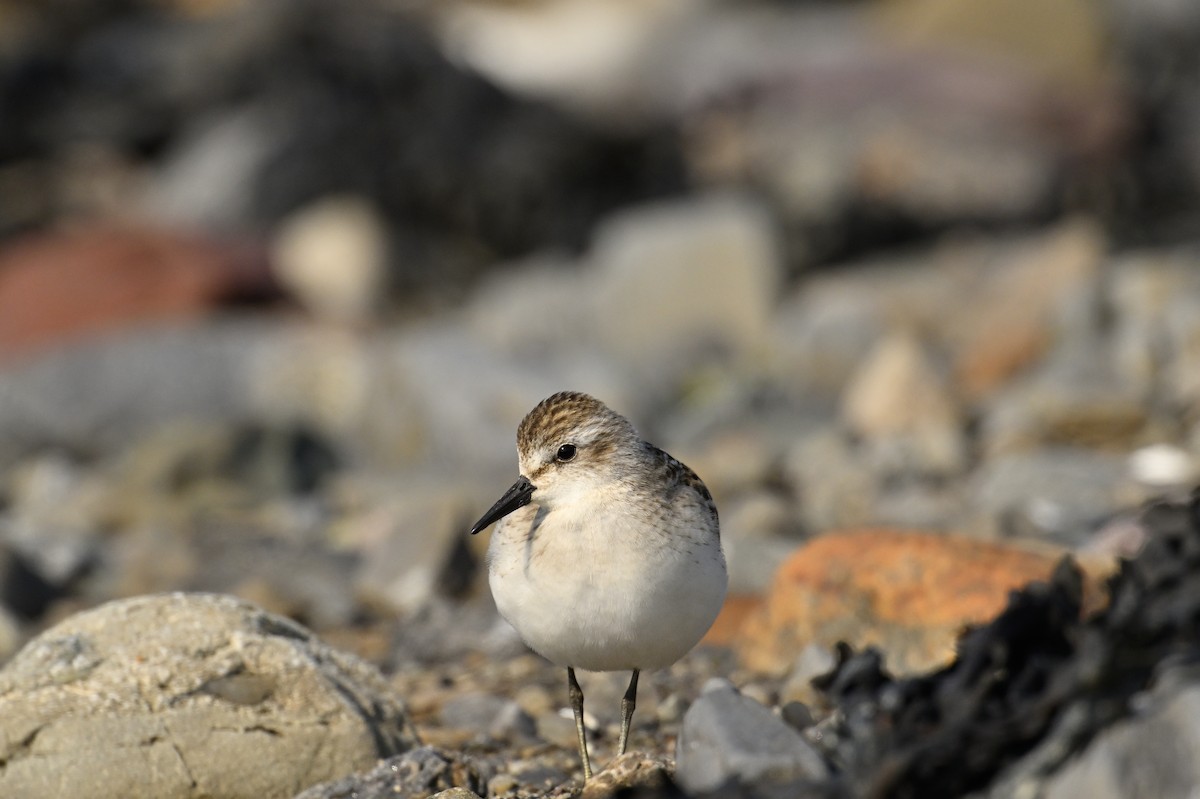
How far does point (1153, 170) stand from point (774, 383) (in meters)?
11.7

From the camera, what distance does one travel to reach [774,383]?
14.1 metres

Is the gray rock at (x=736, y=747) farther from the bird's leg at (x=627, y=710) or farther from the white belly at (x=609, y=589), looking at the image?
the bird's leg at (x=627, y=710)

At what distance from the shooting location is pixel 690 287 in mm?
16531

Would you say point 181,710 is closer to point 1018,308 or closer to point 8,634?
point 8,634

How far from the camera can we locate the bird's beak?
5.75 metres

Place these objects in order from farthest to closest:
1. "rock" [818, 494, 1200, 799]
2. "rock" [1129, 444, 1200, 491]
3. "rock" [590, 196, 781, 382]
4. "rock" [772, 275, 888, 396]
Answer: "rock" [590, 196, 781, 382], "rock" [772, 275, 888, 396], "rock" [1129, 444, 1200, 491], "rock" [818, 494, 1200, 799]

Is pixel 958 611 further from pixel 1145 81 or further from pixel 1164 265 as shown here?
pixel 1145 81

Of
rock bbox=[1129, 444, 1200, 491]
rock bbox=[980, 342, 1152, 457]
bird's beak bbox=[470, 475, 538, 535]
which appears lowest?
bird's beak bbox=[470, 475, 538, 535]

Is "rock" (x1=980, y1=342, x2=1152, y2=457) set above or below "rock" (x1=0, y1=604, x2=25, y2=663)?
above

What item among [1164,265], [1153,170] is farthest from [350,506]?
[1153,170]

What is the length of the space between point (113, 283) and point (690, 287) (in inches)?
250

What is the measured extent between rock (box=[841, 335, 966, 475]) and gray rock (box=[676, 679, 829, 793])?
6.61 metres

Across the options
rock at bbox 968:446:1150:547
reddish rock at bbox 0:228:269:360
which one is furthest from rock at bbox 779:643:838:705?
reddish rock at bbox 0:228:269:360

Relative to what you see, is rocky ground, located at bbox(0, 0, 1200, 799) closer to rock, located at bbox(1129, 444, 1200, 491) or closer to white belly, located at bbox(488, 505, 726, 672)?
rock, located at bbox(1129, 444, 1200, 491)
